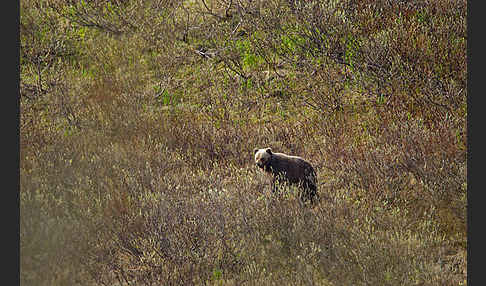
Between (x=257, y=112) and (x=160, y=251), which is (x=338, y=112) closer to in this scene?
(x=257, y=112)

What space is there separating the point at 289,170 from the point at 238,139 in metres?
1.60

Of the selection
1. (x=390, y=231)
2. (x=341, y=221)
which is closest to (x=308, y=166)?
(x=341, y=221)

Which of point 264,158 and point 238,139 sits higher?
point 264,158

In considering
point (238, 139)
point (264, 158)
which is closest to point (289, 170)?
point (264, 158)

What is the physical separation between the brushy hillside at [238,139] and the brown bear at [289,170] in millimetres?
216

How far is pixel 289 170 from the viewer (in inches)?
216

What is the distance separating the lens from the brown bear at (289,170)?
17.8 feet

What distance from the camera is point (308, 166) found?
556 centimetres

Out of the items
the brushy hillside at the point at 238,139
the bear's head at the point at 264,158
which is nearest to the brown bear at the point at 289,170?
the bear's head at the point at 264,158

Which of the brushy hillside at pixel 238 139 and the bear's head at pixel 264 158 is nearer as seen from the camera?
the brushy hillside at pixel 238 139

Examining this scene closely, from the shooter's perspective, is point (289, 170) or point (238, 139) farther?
point (238, 139)

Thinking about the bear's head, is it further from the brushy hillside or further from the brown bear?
the brushy hillside

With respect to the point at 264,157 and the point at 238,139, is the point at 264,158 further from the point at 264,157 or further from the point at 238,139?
the point at 238,139

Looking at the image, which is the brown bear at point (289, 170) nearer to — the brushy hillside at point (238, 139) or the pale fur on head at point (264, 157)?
the pale fur on head at point (264, 157)
